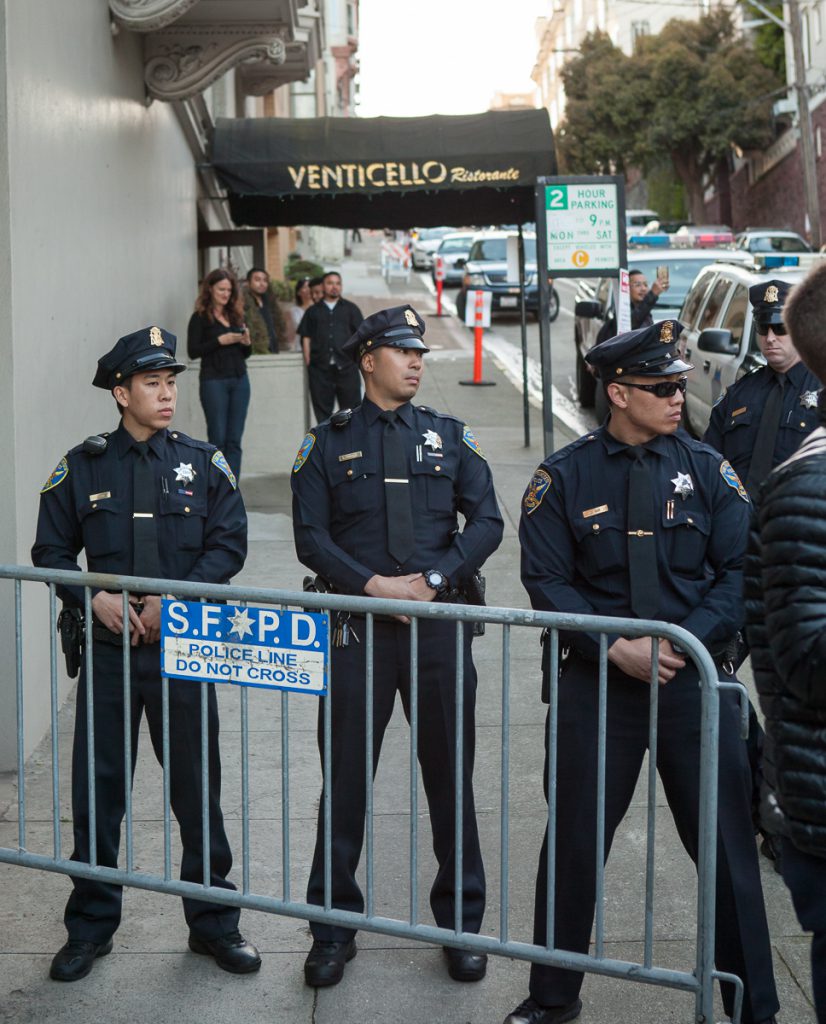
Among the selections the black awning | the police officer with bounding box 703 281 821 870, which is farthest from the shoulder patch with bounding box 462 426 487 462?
the black awning

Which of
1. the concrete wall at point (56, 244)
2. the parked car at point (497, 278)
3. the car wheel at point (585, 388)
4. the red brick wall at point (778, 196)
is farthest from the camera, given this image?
the red brick wall at point (778, 196)

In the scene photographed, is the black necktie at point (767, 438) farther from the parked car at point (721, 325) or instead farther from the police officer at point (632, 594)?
the parked car at point (721, 325)

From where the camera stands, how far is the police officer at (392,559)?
477cm

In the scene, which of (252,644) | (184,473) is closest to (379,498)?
(184,473)

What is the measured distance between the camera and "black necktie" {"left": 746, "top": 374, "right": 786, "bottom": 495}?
263 inches

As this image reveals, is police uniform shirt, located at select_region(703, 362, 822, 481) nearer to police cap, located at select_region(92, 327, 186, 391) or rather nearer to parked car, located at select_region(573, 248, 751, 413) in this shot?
police cap, located at select_region(92, 327, 186, 391)

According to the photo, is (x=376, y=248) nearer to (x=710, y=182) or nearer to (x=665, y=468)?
(x=710, y=182)

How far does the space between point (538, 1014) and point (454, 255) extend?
117ft

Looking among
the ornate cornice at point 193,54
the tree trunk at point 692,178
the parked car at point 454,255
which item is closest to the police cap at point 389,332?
the ornate cornice at point 193,54

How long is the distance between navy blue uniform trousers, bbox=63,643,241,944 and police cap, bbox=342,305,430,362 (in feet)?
4.07

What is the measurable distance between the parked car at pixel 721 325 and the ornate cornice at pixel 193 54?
4370 mm

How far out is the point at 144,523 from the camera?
4.83 metres

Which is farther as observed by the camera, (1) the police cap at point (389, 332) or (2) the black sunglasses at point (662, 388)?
(1) the police cap at point (389, 332)

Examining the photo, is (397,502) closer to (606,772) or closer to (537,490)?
(537,490)
